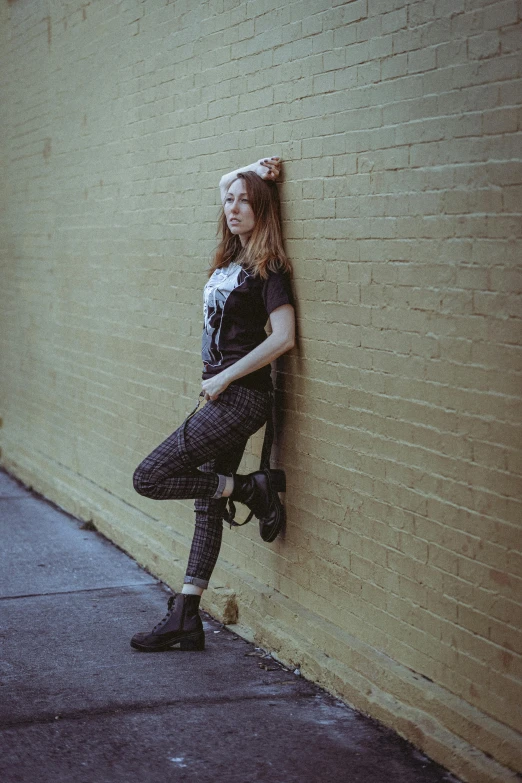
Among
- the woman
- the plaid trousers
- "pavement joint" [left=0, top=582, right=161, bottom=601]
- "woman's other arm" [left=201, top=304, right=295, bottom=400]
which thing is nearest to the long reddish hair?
the woman

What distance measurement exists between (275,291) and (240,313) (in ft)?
0.75

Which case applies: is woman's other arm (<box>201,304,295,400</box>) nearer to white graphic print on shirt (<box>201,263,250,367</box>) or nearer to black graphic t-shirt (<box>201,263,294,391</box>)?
black graphic t-shirt (<box>201,263,294,391</box>)

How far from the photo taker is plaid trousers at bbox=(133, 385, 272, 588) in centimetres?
520

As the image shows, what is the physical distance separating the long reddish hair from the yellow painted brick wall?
88mm

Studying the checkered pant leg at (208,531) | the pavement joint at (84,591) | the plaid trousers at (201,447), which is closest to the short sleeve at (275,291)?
the plaid trousers at (201,447)

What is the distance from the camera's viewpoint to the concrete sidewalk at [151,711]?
3988 millimetres

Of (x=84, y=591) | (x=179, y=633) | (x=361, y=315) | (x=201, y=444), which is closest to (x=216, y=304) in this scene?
(x=201, y=444)

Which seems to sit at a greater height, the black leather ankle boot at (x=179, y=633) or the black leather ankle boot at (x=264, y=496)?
the black leather ankle boot at (x=264, y=496)

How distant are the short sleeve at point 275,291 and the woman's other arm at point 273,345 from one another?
0.09 ft

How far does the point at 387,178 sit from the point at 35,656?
2.86m

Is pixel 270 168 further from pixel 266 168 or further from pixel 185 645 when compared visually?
pixel 185 645

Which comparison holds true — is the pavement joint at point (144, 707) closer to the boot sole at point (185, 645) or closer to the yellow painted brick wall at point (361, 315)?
the yellow painted brick wall at point (361, 315)

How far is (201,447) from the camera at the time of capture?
5227 millimetres

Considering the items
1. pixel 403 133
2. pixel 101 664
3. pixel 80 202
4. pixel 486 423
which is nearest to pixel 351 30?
pixel 403 133
